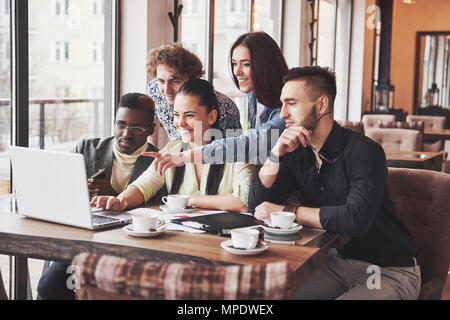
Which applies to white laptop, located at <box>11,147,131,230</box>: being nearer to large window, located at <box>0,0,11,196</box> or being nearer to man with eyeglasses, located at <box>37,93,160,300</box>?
man with eyeglasses, located at <box>37,93,160,300</box>

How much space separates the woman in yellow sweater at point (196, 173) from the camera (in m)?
2.18

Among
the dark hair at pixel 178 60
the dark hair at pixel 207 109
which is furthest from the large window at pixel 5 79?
the dark hair at pixel 207 109

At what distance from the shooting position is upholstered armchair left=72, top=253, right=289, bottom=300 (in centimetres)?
98

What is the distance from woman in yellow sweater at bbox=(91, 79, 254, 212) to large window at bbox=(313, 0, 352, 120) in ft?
19.3

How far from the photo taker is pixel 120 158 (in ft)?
7.97

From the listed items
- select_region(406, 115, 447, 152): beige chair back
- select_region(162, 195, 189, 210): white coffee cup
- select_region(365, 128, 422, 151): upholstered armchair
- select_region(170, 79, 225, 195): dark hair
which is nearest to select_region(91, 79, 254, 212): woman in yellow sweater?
select_region(170, 79, 225, 195): dark hair

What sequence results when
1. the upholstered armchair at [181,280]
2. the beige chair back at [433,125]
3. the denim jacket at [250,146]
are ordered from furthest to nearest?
1. the beige chair back at [433,125]
2. the denim jacket at [250,146]
3. the upholstered armchair at [181,280]

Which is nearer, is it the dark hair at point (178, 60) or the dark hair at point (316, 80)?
the dark hair at point (316, 80)

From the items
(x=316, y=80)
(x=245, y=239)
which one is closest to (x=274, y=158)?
(x=316, y=80)

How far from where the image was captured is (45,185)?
5.94 ft

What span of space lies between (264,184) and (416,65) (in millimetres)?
9967

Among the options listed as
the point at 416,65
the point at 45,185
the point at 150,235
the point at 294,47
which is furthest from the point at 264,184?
the point at 416,65

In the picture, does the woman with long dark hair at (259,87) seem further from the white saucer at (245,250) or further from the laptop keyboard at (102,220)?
the white saucer at (245,250)

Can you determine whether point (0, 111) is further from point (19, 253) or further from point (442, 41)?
point (442, 41)
